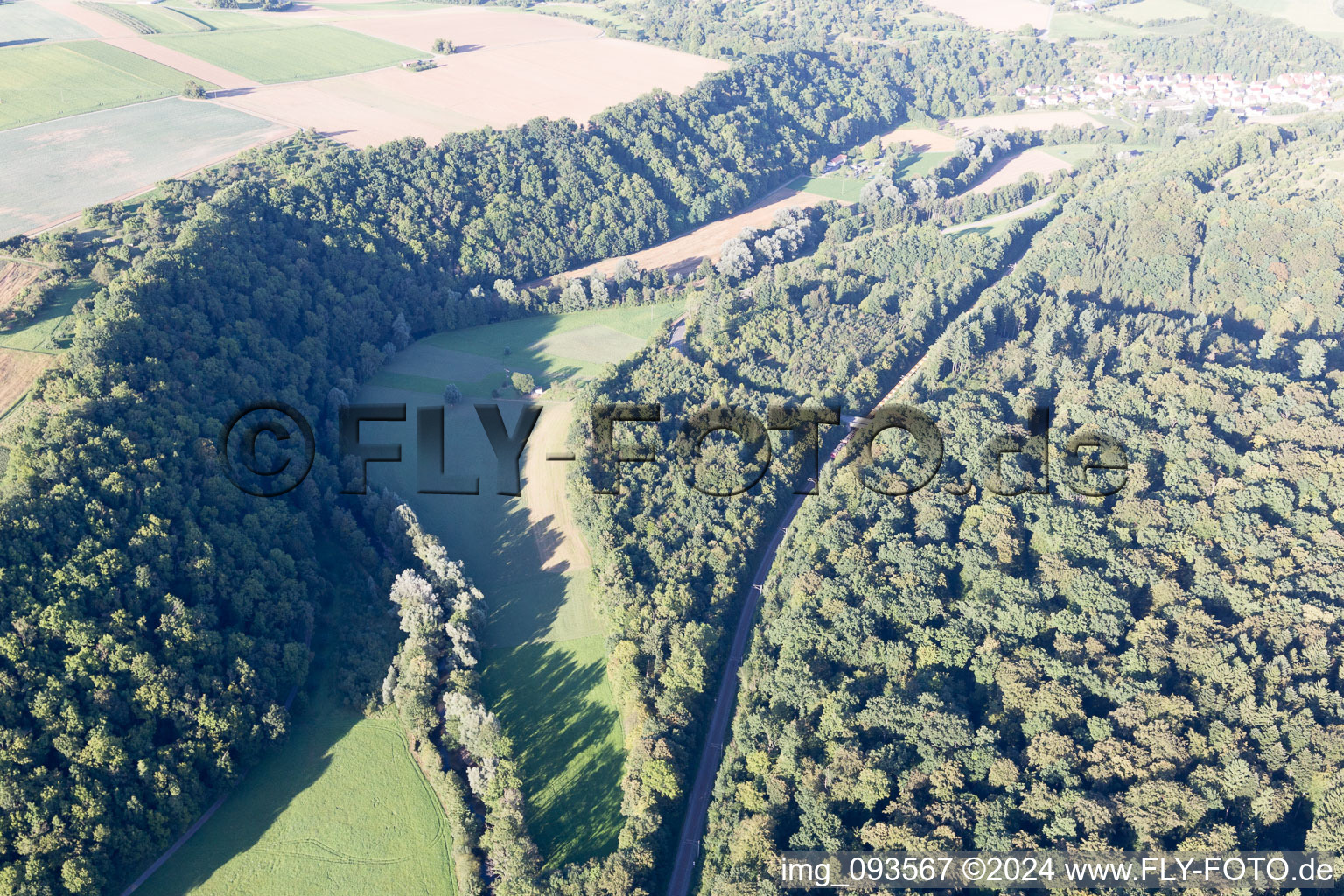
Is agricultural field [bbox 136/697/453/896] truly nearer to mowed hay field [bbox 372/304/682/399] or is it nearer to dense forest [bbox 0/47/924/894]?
dense forest [bbox 0/47/924/894]

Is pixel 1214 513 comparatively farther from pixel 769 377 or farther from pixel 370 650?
pixel 370 650

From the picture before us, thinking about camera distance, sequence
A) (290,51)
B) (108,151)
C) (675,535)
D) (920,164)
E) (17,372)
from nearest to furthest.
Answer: (17,372) → (675,535) → (108,151) → (290,51) → (920,164)

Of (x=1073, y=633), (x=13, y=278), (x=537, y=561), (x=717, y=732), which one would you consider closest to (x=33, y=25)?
(x=13, y=278)

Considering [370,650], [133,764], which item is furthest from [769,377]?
[133,764]

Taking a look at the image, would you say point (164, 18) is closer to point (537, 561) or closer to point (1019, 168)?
point (537, 561)

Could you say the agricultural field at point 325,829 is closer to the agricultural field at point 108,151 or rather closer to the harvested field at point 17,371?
the harvested field at point 17,371

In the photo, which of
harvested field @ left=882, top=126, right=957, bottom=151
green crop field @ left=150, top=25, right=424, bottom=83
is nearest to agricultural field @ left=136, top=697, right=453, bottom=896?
green crop field @ left=150, top=25, right=424, bottom=83
